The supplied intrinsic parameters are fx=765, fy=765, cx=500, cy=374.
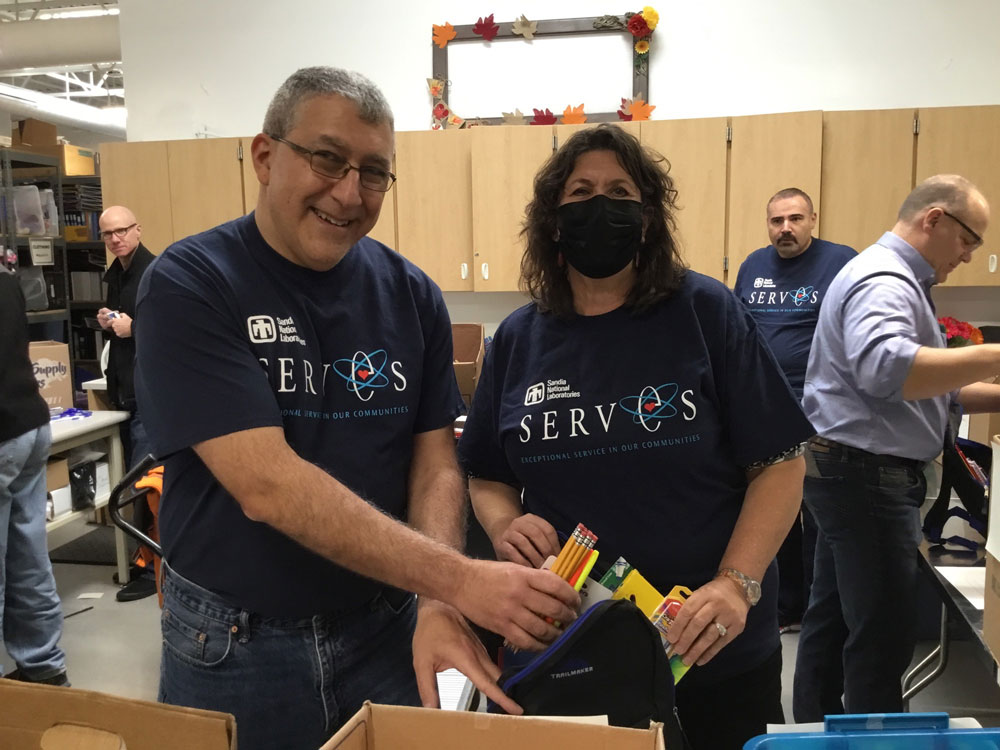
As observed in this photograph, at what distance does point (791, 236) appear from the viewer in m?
3.64

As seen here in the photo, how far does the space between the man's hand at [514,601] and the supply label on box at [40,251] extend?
6113mm

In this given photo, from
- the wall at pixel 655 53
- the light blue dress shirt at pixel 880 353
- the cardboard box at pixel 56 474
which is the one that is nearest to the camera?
the light blue dress shirt at pixel 880 353

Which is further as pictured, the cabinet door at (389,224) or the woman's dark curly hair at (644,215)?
the cabinet door at (389,224)

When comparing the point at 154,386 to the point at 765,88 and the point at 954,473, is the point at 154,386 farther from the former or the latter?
the point at 765,88

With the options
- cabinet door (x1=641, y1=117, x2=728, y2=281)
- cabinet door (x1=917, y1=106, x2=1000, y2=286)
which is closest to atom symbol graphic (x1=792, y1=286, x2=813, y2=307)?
cabinet door (x1=641, y1=117, x2=728, y2=281)

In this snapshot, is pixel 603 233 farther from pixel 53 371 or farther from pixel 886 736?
pixel 53 371

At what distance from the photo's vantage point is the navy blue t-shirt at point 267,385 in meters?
1.04

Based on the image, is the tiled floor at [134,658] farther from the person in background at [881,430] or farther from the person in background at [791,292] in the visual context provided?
the person in background at [881,430]

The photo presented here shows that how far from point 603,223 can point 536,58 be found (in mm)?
3928

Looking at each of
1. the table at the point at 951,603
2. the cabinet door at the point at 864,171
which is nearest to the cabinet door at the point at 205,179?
the cabinet door at the point at 864,171

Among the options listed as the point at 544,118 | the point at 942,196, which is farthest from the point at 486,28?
the point at 942,196

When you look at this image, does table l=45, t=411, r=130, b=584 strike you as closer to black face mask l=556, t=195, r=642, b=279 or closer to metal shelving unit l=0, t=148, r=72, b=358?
metal shelving unit l=0, t=148, r=72, b=358

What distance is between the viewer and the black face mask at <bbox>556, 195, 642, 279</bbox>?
1349mm

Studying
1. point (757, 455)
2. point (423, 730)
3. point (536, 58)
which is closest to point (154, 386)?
point (423, 730)
